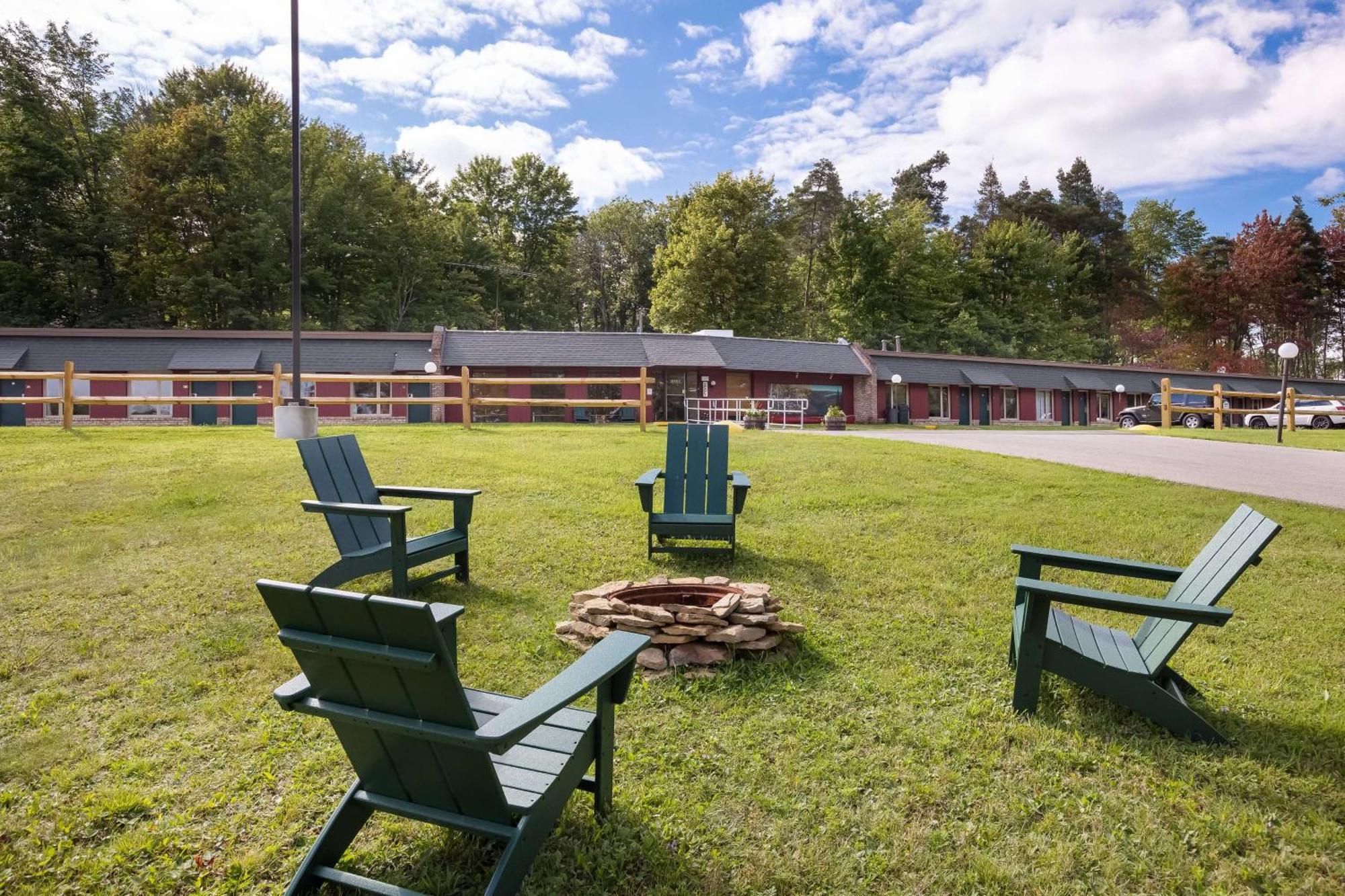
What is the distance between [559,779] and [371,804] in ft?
1.81

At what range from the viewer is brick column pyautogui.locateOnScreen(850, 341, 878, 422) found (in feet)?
101

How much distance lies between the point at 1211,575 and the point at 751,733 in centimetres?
212

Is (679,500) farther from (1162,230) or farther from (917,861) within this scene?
(1162,230)

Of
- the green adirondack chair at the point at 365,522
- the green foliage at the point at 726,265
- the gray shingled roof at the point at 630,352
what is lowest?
the green adirondack chair at the point at 365,522

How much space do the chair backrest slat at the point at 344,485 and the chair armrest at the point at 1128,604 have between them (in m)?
3.70

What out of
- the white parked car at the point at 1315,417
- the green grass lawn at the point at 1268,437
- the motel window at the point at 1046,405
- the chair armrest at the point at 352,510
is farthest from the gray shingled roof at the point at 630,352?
the chair armrest at the point at 352,510

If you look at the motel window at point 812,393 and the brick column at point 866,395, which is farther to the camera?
the brick column at point 866,395

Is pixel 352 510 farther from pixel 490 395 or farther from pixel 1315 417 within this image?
Answer: pixel 1315 417

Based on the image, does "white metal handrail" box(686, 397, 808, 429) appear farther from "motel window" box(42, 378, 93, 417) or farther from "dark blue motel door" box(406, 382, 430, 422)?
"motel window" box(42, 378, 93, 417)

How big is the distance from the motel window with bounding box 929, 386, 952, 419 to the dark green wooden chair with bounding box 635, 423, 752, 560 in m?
28.8

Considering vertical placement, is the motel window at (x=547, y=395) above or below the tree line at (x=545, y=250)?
below

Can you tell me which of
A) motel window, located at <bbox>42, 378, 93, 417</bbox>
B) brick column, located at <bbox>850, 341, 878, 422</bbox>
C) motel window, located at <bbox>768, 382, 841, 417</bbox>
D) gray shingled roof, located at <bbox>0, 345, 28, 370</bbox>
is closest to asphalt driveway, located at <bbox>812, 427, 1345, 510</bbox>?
motel window, located at <bbox>768, 382, 841, 417</bbox>

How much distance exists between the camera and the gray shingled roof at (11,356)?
22750mm

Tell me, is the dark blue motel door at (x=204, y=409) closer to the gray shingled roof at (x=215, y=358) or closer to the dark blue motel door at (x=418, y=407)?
the gray shingled roof at (x=215, y=358)
